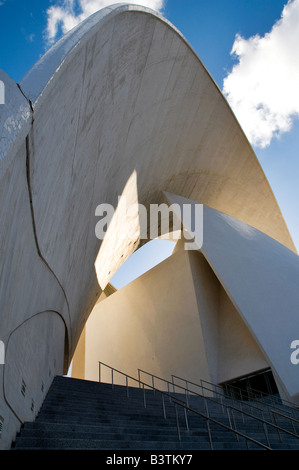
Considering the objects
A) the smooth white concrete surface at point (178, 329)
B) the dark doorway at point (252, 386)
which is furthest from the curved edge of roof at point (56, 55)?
the dark doorway at point (252, 386)

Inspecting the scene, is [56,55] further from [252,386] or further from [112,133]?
[252,386]

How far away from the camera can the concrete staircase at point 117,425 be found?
13.1 feet

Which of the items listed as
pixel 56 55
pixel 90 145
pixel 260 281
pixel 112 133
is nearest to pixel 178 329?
pixel 260 281

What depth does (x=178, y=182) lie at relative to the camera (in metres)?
14.1

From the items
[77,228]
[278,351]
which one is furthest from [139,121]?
[278,351]

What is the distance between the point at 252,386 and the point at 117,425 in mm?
7208

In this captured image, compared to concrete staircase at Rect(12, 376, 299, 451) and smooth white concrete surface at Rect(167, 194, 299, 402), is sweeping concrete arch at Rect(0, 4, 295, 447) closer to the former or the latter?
concrete staircase at Rect(12, 376, 299, 451)

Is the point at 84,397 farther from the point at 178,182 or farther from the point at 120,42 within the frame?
the point at 178,182

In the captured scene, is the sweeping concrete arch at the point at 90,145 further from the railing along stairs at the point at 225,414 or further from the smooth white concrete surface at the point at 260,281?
the smooth white concrete surface at the point at 260,281

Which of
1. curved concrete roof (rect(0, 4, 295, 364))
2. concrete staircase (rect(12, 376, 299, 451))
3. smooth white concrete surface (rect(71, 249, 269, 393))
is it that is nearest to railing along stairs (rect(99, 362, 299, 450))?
concrete staircase (rect(12, 376, 299, 451))

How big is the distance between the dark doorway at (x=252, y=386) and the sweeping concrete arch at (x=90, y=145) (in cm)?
542

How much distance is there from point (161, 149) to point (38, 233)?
796 centimetres

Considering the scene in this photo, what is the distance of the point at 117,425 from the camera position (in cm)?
530

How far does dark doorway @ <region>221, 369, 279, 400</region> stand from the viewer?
10.8 meters
